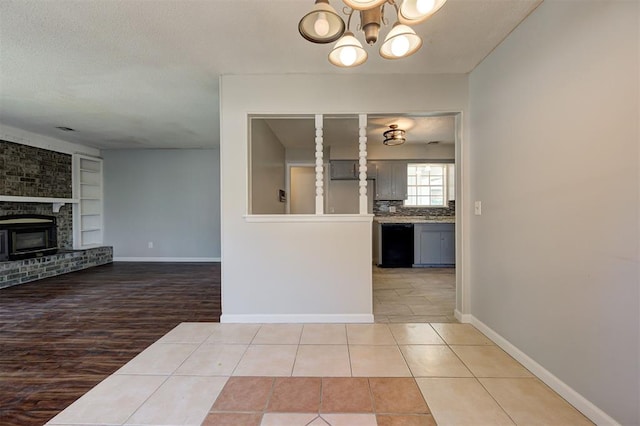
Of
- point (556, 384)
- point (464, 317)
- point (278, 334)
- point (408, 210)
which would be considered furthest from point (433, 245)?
point (278, 334)

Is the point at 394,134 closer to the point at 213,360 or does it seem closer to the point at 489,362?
the point at 489,362

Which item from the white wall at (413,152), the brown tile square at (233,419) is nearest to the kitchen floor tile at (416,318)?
the brown tile square at (233,419)

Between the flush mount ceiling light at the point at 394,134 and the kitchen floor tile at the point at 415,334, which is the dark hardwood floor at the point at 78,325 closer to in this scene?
the kitchen floor tile at the point at 415,334

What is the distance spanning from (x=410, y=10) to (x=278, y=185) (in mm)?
4067

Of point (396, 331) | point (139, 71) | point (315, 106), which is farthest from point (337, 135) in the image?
point (396, 331)

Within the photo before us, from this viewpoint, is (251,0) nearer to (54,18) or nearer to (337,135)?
(54,18)

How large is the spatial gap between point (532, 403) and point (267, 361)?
5.44 ft

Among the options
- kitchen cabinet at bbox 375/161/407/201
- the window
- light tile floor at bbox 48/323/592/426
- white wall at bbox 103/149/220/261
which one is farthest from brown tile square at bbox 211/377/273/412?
the window

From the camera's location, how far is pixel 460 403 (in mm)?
1589

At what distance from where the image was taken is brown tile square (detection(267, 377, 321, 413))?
1551mm

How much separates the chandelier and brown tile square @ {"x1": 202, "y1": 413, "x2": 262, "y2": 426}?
1.96 meters

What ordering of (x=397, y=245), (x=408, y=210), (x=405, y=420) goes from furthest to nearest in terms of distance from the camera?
(x=408, y=210) < (x=397, y=245) < (x=405, y=420)

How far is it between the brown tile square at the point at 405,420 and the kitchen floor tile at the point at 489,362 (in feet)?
2.02

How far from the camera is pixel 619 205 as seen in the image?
1.34 m
